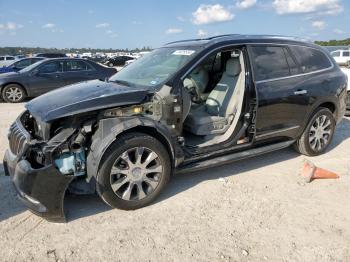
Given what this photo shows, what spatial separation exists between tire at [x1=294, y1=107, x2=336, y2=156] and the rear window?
0.95 metres

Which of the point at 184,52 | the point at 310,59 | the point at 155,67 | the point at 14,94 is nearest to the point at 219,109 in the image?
the point at 184,52

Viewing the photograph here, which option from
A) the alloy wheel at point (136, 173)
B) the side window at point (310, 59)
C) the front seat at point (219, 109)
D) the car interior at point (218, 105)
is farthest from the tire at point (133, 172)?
the side window at point (310, 59)

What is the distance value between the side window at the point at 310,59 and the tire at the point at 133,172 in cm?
262

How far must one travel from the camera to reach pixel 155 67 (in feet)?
15.1

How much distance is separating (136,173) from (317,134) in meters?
3.20

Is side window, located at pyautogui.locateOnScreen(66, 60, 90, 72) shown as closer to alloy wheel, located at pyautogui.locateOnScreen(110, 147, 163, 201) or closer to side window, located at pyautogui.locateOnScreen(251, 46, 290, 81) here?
side window, located at pyautogui.locateOnScreen(251, 46, 290, 81)

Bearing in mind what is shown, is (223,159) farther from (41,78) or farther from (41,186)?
(41,78)

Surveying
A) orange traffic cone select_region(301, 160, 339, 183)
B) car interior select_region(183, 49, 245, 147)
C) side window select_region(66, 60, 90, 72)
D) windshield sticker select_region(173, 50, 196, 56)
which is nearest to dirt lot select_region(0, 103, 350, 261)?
orange traffic cone select_region(301, 160, 339, 183)

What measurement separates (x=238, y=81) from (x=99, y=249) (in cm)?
282

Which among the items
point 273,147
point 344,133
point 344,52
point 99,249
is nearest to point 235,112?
point 273,147

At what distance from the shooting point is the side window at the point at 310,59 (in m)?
5.13

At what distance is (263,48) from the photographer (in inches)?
188

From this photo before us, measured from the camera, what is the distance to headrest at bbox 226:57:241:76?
481cm

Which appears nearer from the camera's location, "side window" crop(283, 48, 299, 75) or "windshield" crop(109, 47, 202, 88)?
"windshield" crop(109, 47, 202, 88)
